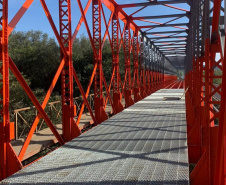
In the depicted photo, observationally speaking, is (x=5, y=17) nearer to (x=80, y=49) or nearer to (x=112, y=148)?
(x=112, y=148)

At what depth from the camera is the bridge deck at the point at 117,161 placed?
3926mm

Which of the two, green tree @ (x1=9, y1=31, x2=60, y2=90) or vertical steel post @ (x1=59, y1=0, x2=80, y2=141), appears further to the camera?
green tree @ (x1=9, y1=31, x2=60, y2=90)

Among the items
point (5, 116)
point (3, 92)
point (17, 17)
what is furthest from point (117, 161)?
point (17, 17)

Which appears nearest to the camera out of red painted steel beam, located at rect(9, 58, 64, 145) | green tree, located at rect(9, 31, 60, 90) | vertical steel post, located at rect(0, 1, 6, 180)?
vertical steel post, located at rect(0, 1, 6, 180)

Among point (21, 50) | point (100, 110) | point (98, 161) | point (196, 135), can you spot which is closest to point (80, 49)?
point (21, 50)

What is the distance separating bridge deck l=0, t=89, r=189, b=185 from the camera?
12.9 feet

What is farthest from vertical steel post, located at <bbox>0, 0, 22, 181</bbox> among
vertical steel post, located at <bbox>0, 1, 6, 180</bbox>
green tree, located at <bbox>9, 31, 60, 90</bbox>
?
A: green tree, located at <bbox>9, 31, 60, 90</bbox>

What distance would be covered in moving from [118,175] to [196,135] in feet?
14.4

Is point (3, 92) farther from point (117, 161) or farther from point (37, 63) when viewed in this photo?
point (37, 63)

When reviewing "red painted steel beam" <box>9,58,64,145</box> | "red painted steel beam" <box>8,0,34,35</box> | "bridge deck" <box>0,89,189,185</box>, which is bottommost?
"bridge deck" <box>0,89,189,185</box>

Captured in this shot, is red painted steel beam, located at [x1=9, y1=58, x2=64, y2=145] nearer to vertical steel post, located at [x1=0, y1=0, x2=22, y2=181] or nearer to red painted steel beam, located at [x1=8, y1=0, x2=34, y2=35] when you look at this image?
vertical steel post, located at [x1=0, y1=0, x2=22, y2=181]

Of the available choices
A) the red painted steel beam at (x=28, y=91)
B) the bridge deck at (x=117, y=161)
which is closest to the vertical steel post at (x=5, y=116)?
the red painted steel beam at (x=28, y=91)

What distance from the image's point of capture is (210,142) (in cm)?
473

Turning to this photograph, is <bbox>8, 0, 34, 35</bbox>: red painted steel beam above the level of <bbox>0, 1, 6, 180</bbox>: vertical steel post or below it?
above
